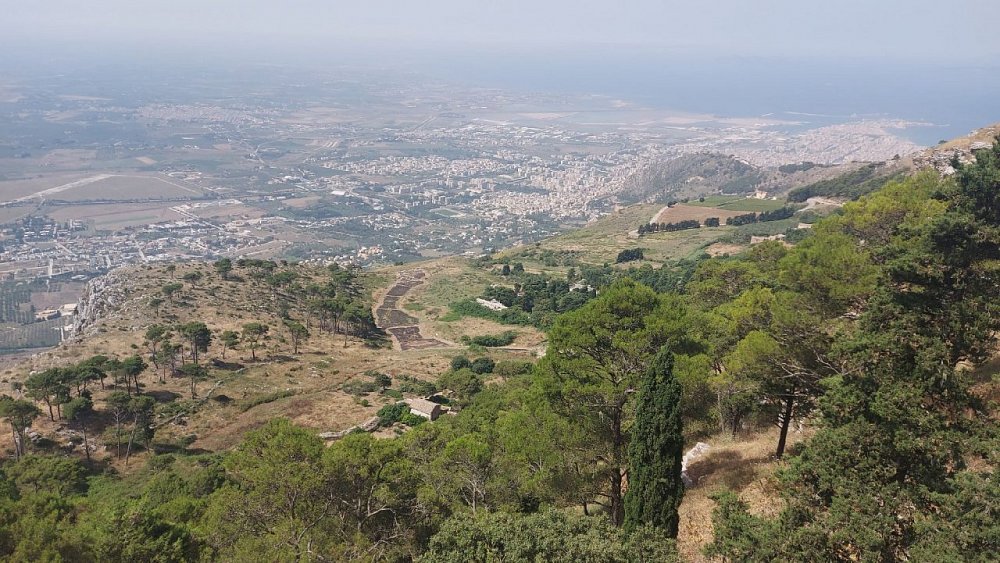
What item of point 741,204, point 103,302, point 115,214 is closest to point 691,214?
point 741,204

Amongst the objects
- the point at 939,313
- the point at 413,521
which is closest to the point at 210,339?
the point at 413,521

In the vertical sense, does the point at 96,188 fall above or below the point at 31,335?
above

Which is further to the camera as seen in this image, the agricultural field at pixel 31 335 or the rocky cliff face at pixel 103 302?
the agricultural field at pixel 31 335

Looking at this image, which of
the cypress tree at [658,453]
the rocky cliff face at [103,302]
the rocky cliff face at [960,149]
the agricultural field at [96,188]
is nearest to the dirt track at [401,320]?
the rocky cliff face at [103,302]

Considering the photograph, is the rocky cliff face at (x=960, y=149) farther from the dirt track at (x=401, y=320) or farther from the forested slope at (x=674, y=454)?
the dirt track at (x=401, y=320)

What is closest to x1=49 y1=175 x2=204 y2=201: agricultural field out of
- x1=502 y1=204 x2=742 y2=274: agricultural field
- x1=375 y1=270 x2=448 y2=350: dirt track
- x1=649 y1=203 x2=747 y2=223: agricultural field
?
x1=502 y1=204 x2=742 y2=274: agricultural field

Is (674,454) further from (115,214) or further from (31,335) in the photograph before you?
(115,214)

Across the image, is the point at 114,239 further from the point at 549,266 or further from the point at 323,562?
the point at 323,562

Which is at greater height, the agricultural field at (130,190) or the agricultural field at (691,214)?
the agricultural field at (691,214)
